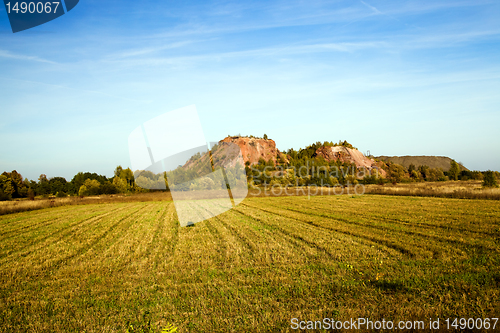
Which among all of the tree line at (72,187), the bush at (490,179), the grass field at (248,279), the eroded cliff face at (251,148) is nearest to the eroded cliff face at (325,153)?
the eroded cliff face at (251,148)

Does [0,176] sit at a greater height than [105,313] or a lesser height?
greater

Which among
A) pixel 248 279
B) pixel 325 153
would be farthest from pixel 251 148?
pixel 248 279

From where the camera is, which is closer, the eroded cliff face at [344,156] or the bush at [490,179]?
the bush at [490,179]

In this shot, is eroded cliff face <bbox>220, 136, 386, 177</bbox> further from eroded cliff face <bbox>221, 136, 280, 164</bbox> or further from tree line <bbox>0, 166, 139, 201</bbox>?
tree line <bbox>0, 166, 139, 201</bbox>

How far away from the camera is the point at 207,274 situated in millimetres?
8094

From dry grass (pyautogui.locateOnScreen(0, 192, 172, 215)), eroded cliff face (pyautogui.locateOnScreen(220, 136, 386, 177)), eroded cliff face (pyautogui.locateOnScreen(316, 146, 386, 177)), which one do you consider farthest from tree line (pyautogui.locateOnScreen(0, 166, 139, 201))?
eroded cliff face (pyautogui.locateOnScreen(316, 146, 386, 177))

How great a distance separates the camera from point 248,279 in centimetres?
748

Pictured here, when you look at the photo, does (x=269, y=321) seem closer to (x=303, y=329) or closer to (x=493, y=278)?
(x=303, y=329)

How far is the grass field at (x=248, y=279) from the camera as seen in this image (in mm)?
5457

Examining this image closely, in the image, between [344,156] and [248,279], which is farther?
[344,156]

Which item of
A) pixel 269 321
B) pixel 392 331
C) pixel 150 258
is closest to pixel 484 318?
pixel 392 331

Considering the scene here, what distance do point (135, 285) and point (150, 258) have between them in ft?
9.07

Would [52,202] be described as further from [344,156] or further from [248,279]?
[344,156]

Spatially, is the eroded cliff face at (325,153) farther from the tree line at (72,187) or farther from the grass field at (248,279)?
the grass field at (248,279)
